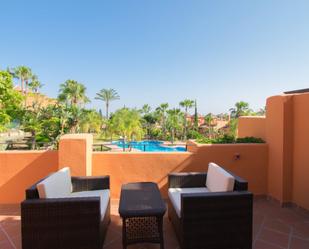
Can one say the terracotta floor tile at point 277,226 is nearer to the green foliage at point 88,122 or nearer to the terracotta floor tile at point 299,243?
the terracotta floor tile at point 299,243

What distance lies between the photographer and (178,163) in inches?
164

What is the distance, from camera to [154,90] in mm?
33438

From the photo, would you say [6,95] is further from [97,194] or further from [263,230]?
[263,230]

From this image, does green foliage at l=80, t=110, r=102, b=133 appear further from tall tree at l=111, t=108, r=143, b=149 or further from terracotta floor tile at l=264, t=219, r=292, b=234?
terracotta floor tile at l=264, t=219, r=292, b=234

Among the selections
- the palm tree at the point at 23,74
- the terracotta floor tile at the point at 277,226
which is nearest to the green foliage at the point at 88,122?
the palm tree at the point at 23,74

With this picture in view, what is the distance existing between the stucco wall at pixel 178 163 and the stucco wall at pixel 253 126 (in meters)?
0.76

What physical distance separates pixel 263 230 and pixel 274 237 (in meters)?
0.20

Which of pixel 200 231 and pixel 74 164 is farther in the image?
pixel 74 164

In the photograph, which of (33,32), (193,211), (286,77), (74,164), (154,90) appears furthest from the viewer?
(154,90)

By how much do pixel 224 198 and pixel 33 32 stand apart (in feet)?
54.2

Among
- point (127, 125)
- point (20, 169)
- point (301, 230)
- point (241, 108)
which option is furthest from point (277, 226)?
point (241, 108)

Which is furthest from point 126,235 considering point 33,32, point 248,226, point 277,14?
point 33,32

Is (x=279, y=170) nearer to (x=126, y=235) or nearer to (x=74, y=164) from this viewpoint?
(x=126, y=235)

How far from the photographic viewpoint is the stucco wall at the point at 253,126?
196 inches
